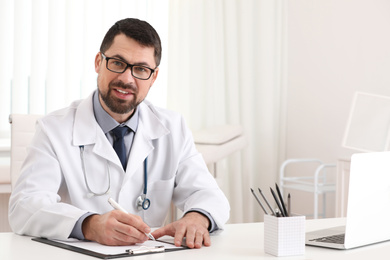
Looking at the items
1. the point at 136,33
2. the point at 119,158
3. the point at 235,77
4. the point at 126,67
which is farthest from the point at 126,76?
the point at 235,77

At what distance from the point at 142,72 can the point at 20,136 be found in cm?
74

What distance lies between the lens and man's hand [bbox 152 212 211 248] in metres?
1.37

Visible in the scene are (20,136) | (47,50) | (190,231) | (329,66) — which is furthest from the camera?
(329,66)

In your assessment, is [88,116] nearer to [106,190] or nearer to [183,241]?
[106,190]

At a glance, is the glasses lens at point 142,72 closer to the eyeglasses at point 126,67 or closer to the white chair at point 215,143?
the eyeglasses at point 126,67

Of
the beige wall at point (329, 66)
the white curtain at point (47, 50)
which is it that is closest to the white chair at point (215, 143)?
the beige wall at point (329, 66)

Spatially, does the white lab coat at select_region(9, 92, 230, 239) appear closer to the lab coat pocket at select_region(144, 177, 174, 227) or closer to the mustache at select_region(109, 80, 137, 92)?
the lab coat pocket at select_region(144, 177, 174, 227)

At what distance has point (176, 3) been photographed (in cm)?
382

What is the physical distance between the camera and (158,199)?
1798mm

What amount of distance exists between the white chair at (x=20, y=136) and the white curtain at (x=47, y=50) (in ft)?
4.19

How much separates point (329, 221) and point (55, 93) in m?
2.21

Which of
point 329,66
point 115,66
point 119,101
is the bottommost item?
point 119,101

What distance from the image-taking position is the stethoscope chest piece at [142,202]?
5.54ft

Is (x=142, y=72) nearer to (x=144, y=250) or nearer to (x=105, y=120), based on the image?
(x=105, y=120)
